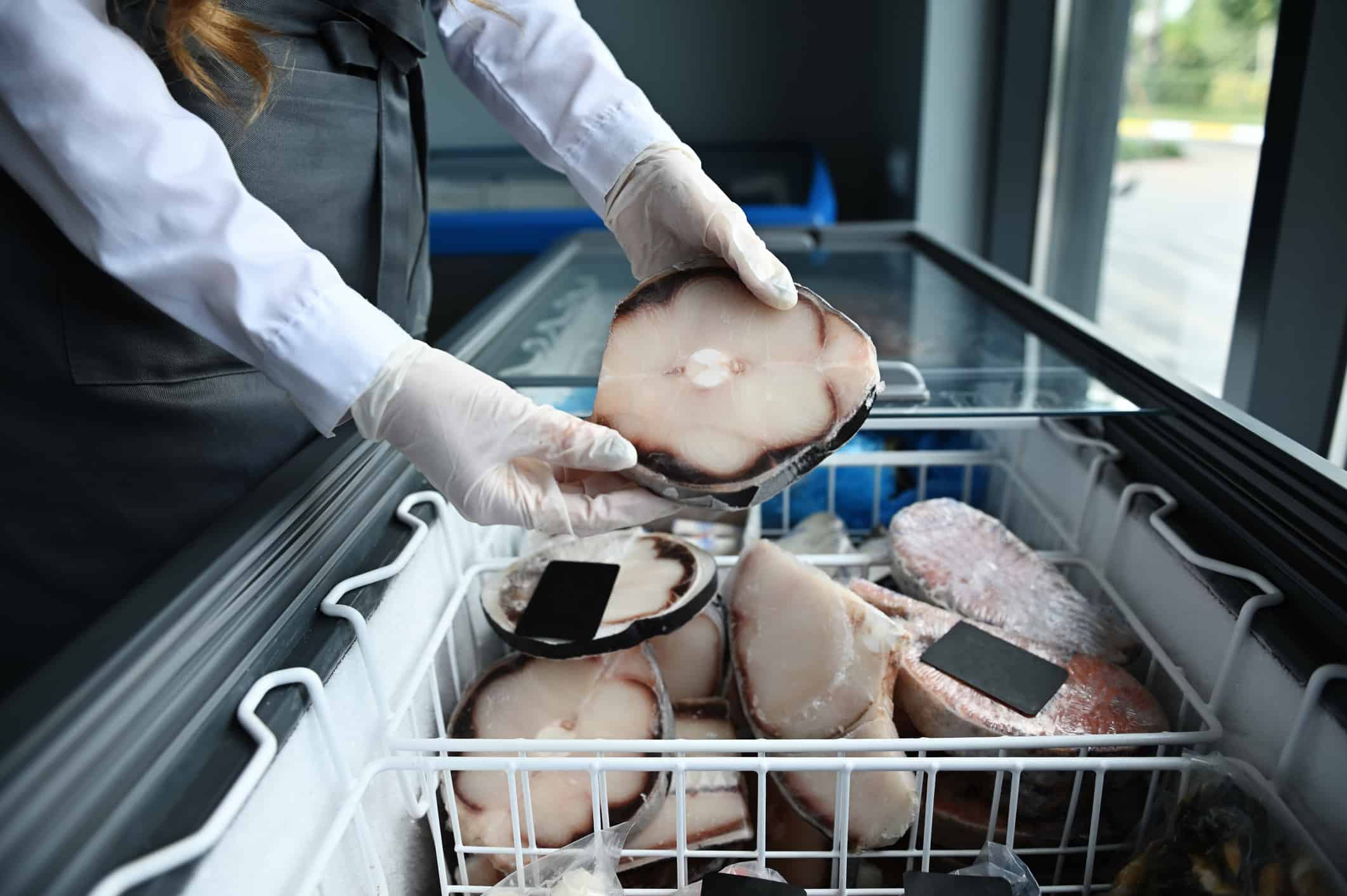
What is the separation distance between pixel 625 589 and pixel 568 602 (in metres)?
0.07

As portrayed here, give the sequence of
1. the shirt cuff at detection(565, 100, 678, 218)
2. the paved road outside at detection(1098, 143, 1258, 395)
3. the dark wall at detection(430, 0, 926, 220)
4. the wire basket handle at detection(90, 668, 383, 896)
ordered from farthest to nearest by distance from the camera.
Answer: the dark wall at detection(430, 0, 926, 220) < the paved road outside at detection(1098, 143, 1258, 395) < the shirt cuff at detection(565, 100, 678, 218) < the wire basket handle at detection(90, 668, 383, 896)

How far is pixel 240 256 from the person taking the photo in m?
0.77

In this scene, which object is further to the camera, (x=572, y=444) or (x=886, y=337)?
(x=886, y=337)

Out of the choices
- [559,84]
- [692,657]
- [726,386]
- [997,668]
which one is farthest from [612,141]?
[997,668]

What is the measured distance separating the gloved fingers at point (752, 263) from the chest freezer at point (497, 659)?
29 cm

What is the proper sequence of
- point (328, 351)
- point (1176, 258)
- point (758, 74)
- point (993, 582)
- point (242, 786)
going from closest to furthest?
point (242, 786) → point (328, 351) → point (993, 582) → point (1176, 258) → point (758, 74)

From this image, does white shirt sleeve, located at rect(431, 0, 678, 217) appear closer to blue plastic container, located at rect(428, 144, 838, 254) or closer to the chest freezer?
the chest freezer

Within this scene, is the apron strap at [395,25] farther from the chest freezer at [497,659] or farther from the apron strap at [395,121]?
the chest freezer at [497,659]

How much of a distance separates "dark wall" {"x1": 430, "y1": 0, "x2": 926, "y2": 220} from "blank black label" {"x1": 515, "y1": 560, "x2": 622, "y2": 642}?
2954 mm

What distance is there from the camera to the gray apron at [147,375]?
0.88 m

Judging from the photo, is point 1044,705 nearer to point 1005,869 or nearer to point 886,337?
point 1005,869

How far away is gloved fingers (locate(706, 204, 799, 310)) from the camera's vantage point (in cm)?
90

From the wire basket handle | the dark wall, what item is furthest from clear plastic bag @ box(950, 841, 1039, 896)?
the dark wall

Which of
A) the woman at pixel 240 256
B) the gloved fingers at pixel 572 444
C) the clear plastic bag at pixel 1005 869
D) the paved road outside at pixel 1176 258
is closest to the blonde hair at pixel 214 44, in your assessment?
the woman at pixel 240 256
